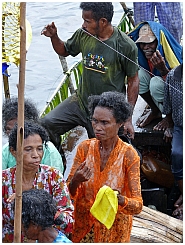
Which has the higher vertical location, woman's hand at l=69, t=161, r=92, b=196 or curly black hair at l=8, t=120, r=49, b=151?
curly black hair at l=8, t=120, r=49, b=151

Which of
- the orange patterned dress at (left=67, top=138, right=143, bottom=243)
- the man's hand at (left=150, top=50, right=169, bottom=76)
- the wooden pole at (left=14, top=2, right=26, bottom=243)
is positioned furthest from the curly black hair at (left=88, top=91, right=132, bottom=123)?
the man's hand at (left=150, top=50, right=169, bottom=76)

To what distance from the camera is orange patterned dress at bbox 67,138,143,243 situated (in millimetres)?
3443

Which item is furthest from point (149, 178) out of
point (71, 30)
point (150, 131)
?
point (71, 30)

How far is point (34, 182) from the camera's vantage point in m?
3.27

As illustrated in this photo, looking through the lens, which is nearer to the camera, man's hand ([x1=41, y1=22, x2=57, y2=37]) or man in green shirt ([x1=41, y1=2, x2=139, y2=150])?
man in green shirt ([x1=41, y1=2, x2=139, y2=150])

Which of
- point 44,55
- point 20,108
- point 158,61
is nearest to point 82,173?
point 20,108

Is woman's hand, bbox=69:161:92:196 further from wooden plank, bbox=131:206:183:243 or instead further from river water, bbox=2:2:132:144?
river water, bbox=2:2:132:144

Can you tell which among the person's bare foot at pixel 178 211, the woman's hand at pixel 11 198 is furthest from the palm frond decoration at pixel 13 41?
the person's bare foot at pixel 178 211

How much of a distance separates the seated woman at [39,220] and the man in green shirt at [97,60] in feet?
6.03

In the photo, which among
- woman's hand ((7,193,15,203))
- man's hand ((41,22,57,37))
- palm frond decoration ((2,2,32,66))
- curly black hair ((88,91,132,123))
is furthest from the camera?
man's hand ((41,22,57,37))

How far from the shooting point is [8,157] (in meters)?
3.67

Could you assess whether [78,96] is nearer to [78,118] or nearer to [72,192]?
[78,118]

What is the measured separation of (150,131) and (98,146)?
1.63 m

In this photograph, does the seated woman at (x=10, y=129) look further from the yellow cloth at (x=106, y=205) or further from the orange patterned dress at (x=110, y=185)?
the yellow cloth at (x=106, y=205)
